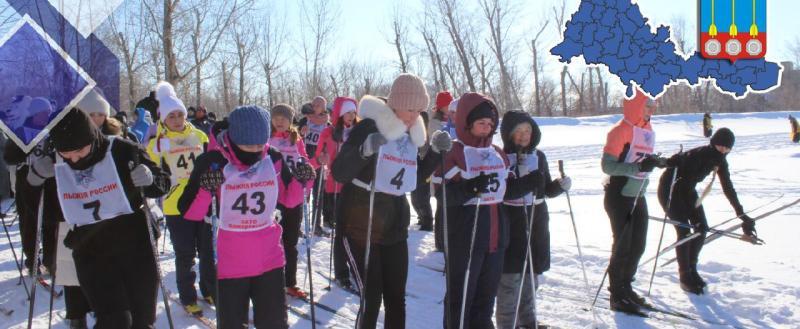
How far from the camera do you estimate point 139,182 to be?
9.86 ft

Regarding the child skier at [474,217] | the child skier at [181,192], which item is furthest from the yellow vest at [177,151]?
the child skier at [474,217]

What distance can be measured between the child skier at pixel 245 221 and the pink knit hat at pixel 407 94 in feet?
2.77

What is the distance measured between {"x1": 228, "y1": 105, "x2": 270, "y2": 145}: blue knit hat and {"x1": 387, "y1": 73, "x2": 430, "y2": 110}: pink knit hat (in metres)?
0.87

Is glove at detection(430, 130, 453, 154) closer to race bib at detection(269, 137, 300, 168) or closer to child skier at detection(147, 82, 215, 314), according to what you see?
child skier at detection(147, 82, 215, 314)

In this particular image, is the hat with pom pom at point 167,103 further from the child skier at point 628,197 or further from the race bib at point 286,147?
the child skier at point 628,197

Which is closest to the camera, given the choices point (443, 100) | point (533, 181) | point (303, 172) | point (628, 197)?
point (303, 172)

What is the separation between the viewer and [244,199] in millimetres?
3088

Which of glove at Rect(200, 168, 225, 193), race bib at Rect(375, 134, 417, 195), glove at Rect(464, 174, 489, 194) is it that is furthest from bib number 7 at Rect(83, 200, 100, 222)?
glove at Rect(464, 174, 489, 194)

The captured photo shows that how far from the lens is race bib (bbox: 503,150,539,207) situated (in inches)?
161

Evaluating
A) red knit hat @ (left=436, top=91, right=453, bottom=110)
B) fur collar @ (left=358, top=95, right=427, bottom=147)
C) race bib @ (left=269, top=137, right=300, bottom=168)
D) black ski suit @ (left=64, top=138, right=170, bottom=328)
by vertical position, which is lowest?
black ski suit @ (left=64, top=138, right=170, bottom=328)

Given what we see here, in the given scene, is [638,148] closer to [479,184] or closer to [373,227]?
[479,184]

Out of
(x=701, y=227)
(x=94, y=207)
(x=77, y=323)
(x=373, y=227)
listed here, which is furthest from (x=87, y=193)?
(x=701, y=227)

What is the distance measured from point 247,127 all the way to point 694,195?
4.52 meters

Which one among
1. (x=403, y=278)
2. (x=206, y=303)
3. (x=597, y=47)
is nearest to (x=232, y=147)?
(x=403, y=278)
